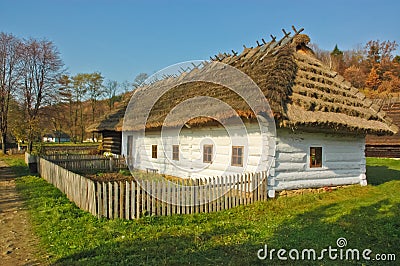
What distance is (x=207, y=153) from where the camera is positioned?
12.2 meters

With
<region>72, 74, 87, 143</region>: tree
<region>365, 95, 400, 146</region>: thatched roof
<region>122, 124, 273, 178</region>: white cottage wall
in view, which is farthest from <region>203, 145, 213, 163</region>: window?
<region>72, 74, 87, 143</region>: tree

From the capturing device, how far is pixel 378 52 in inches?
2205

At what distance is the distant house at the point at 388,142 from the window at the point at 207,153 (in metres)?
19.2

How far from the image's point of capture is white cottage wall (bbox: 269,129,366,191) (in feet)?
33.9

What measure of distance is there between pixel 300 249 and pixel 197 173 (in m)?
7.43

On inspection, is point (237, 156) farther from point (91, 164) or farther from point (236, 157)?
point (91, 164)

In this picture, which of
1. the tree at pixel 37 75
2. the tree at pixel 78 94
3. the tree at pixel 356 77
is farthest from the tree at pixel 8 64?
the tree at pixel 356 77

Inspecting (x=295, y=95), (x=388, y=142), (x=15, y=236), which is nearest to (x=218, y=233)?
(x=15, y=236)

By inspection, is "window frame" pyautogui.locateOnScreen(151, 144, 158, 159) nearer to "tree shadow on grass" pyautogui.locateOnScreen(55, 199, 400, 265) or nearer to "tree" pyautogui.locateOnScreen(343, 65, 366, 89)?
"tree shadow on grass" pyautogui.locateOnScreen(55, 199, 400, 265)

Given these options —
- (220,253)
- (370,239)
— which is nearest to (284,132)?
(370,239)

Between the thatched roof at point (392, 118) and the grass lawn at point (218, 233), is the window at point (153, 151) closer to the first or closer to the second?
the grass lawn at point (218, 233)

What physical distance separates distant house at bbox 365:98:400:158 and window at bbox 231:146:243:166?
63.6 ft

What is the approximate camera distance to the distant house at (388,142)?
87.6 feet

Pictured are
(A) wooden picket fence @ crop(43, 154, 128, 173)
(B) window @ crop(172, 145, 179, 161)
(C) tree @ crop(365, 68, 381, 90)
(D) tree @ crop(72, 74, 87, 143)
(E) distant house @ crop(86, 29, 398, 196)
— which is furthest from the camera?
(C) tree @ crop(365, 68, 381, 90)
